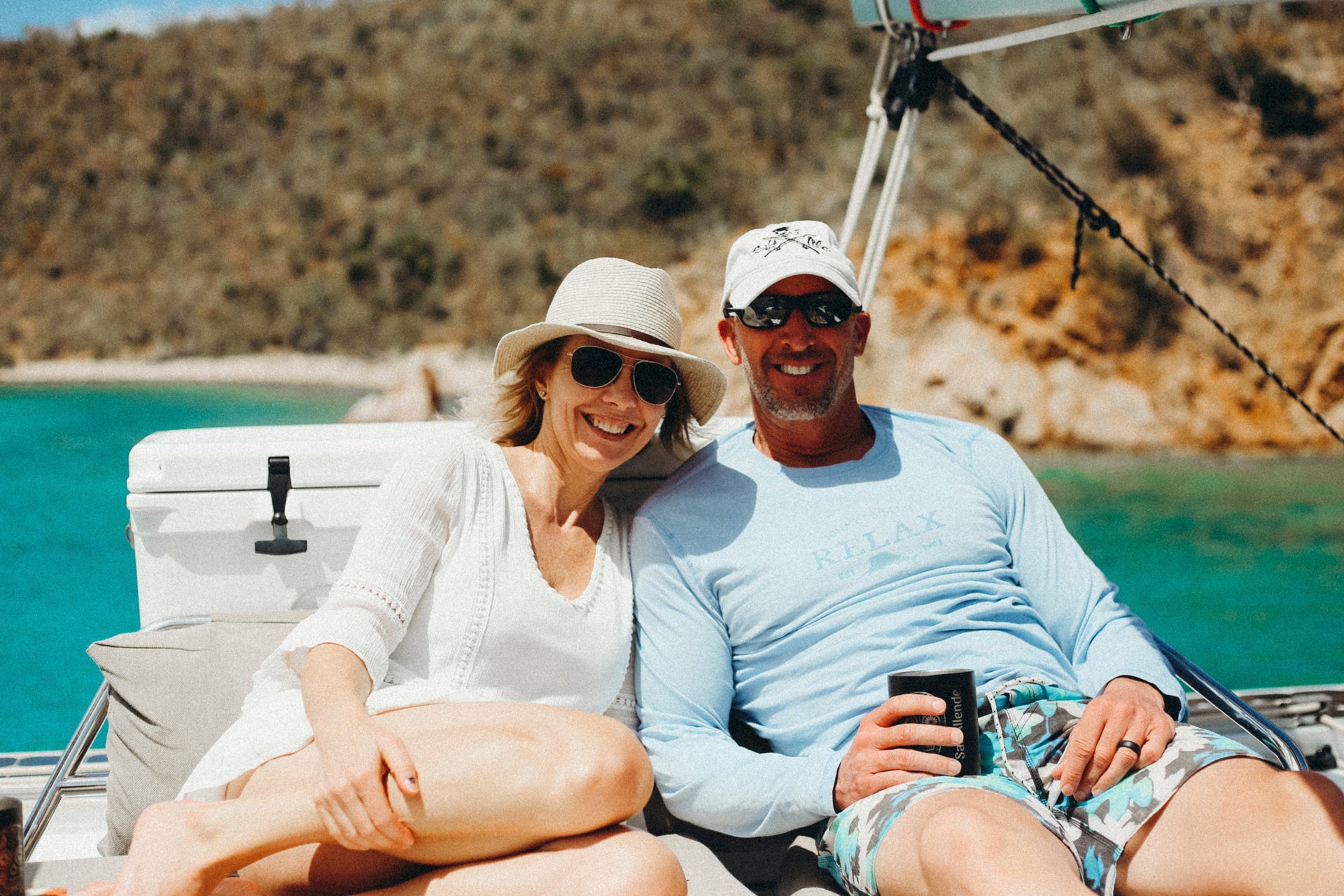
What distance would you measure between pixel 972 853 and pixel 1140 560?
1048cm

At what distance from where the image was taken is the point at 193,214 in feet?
82.9

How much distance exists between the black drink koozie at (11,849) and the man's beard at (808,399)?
135 cm

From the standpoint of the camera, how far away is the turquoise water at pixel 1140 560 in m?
8.88

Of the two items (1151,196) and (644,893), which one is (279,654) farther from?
(1151,196)

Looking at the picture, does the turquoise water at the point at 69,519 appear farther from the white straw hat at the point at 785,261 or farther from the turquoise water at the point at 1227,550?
the turquoise water at the point at 1227,550

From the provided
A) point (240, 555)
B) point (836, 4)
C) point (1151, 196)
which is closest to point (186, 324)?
point (836, 4)

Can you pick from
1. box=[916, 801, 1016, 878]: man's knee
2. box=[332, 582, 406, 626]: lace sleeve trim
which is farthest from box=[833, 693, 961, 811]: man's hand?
box=[332, 582, 406, 626]: lace sleeve trim

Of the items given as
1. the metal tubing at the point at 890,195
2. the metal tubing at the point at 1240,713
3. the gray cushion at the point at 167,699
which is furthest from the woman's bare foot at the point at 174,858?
the metal tubing at the point at 890,195

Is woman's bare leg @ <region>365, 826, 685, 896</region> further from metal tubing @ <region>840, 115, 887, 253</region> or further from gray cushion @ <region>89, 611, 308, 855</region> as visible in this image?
metal tubing @ <region>840, 115, 887, 253</region>

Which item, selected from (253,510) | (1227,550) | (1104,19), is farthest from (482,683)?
(1227,550)

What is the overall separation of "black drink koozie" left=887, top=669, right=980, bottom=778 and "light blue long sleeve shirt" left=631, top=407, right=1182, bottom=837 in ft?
0.78

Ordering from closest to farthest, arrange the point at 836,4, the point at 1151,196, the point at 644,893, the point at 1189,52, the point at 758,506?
the point at 644,893
the point at 758,506
the point at 1151,196
the point at 1189,52
the point at 836,4

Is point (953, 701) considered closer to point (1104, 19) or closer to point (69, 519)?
point (1104, 19)

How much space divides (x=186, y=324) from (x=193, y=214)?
387 centimetres
